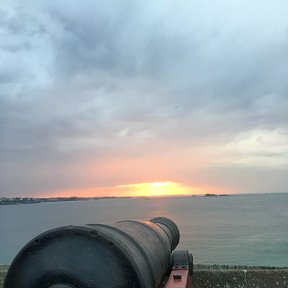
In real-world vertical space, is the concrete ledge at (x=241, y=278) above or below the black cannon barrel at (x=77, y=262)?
below

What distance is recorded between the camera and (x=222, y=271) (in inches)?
269

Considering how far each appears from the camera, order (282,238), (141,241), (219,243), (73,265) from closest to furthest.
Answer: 1. (73,265)
2. (141,241)
3. (219,243)
4. (282,238)

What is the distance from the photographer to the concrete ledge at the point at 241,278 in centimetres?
666

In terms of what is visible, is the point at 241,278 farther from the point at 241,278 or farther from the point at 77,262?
the point at 77,262

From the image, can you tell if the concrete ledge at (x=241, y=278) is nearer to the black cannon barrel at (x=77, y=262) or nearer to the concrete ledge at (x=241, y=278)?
the concrete ledge at (x=241, y=278)

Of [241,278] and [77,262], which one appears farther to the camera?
[241,278]

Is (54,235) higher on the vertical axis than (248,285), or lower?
→ higher

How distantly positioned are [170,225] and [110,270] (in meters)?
3.54

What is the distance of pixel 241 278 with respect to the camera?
6781mm

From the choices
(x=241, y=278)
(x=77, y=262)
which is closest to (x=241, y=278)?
(x=241, y=278)

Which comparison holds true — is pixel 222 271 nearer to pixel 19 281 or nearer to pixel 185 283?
pixel 185 283

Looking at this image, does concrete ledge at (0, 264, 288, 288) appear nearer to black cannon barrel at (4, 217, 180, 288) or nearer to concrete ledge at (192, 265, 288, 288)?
concrete ledge at (192, 265, 288, 288)

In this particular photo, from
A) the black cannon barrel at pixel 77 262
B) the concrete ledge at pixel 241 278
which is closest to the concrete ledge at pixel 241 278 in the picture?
the concrete ledge at pixel 241 278

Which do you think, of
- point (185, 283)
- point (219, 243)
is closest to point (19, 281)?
point (185, 283)
